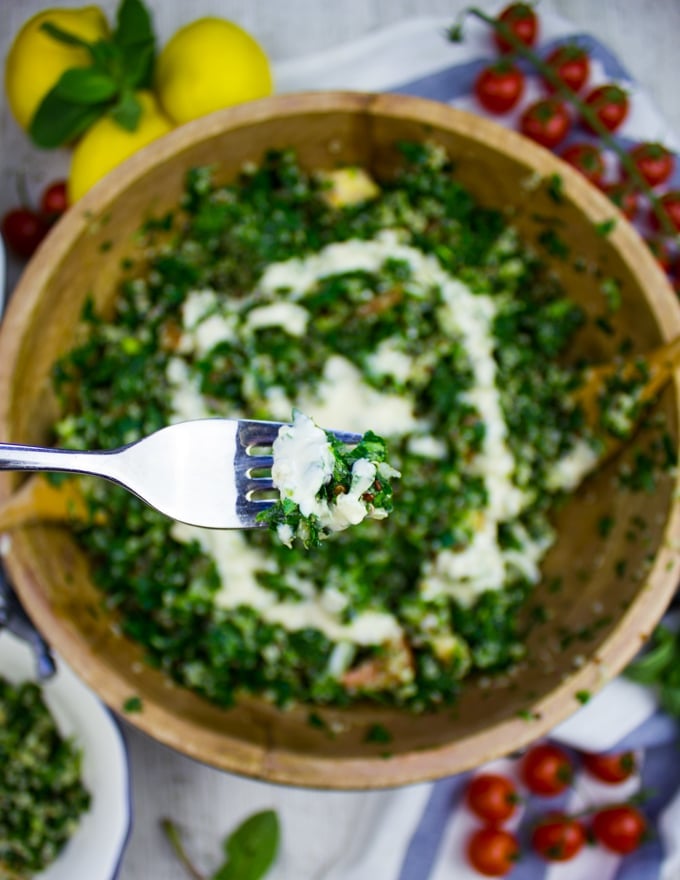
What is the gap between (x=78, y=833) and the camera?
317 cm

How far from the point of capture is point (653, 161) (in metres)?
3.36

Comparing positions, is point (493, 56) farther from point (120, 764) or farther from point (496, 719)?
point (120, 764)

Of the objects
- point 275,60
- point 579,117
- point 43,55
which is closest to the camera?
point 43,55

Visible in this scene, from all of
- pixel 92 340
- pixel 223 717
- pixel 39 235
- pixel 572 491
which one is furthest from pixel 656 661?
pixel 39 235

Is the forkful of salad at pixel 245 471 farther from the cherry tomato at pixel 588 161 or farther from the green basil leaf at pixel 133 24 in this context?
the cherry tomato at pixel 588 161

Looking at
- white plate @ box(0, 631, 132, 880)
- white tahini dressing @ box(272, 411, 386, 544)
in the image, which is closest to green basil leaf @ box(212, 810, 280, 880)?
white plate @ box(0, 631, 132, 880)

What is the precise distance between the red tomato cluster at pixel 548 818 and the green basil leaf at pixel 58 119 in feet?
8.57

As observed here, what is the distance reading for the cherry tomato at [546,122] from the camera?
3.36m

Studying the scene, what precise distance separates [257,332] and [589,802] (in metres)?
2.07

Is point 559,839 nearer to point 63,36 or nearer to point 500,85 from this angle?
point 500,85

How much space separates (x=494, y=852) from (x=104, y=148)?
8.81 feet

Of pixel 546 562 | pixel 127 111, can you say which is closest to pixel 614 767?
pixel 546 562

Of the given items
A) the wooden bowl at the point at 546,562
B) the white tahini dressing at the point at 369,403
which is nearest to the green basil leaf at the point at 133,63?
the wooden bowl at the point at 546,562

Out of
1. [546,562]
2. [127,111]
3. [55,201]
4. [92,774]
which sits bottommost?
[92,774]
